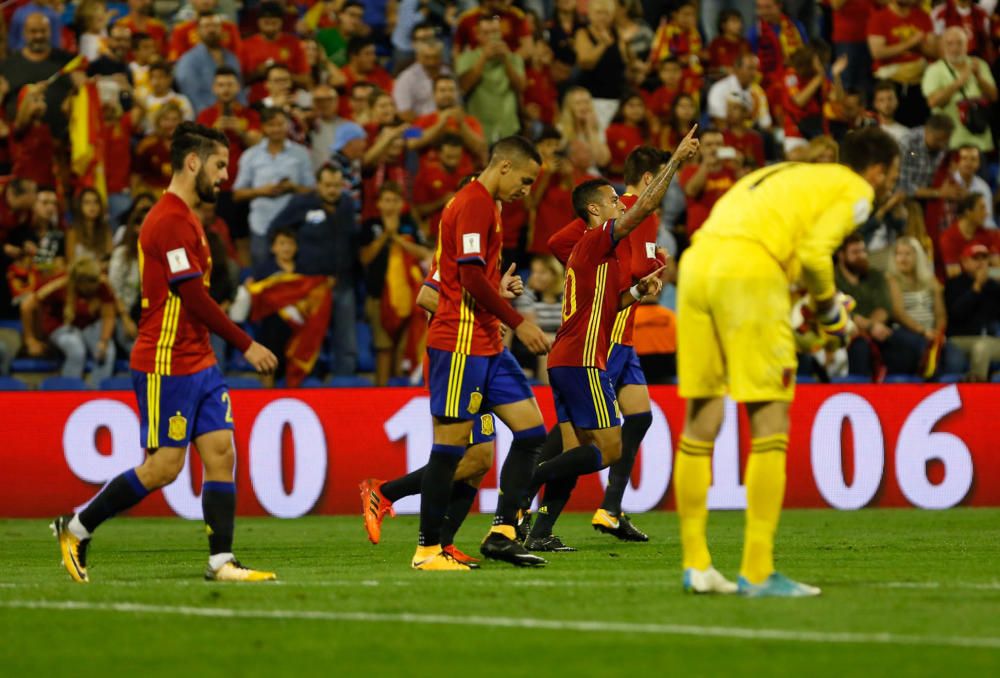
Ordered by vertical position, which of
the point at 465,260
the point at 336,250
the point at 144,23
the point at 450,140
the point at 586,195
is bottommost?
the point at 465,260

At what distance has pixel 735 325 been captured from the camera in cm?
772

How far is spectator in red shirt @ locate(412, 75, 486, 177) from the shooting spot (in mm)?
18172

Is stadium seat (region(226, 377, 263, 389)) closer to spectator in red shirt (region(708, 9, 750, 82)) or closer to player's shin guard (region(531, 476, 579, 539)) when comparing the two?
player's shin guard (region(531, 476, 579, 539))

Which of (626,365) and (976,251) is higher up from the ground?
(976,251)

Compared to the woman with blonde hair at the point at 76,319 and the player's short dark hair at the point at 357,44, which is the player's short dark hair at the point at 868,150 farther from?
the player's short dark hair at the point at 357,44

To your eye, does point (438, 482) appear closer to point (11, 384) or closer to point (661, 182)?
point (661, 182)

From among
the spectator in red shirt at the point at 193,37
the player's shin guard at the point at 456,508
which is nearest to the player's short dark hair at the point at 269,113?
the spectator in red shirt at the point at 193,37

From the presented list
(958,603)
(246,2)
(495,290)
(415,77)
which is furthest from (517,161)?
(246,2)

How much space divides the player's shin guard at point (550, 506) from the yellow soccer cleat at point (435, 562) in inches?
63.9

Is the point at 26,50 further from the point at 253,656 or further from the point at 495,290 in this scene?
the point at 253,656

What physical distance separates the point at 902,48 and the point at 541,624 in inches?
595

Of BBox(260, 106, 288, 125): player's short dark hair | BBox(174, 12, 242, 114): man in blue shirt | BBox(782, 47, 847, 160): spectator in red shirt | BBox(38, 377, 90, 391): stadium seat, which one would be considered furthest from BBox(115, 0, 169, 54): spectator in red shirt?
BBox(782, 47, 847, 160): spectator in red shirt

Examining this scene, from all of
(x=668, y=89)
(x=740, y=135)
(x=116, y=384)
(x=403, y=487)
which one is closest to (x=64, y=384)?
(x=116, y=384)

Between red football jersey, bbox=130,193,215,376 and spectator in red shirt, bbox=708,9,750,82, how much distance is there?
12.9 meters
